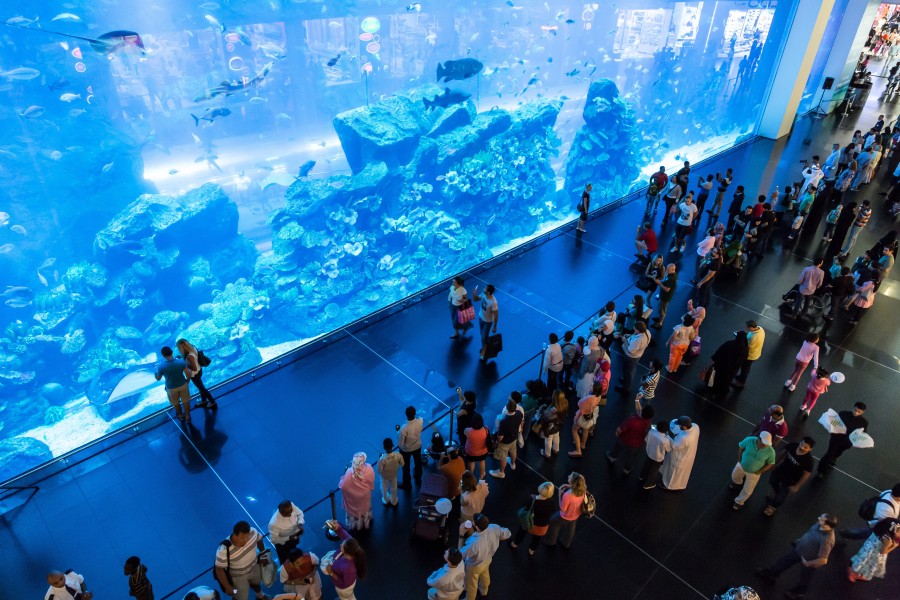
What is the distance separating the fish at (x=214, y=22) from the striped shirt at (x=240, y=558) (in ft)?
23.0

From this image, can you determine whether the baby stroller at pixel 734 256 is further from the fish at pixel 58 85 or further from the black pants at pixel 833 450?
the fish at pixel 58 85

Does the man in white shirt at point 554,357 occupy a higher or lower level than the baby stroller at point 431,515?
higher

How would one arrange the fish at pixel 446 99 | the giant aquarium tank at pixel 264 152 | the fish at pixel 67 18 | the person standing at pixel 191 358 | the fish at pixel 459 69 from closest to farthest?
1. the fish at pixel 67 18
2. the person standing at pixel 191 358
3. the giant aquarium tank at pixel 264 152
4. the fish at pixel 459 69
5. the fish at pixel 446 99

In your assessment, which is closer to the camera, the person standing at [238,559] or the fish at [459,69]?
the person standing at [238,559]

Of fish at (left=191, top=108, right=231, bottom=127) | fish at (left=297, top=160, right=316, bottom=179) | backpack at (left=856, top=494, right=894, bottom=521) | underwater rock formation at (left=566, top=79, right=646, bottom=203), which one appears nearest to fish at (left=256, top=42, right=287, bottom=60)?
fish at (left=191, top=108, right=231, bottom=127)

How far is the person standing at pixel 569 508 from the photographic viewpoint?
4695 millimetres

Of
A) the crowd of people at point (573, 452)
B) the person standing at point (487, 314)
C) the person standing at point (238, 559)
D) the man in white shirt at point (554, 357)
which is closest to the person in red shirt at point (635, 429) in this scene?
the crowd of people at point (573, 452)

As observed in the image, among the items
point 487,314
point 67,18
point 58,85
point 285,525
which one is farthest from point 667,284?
point 58,85

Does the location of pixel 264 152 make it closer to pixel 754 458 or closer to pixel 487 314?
pixel 487 314

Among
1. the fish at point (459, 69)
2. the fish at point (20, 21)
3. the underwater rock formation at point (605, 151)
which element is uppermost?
the fish at point (20, 21)

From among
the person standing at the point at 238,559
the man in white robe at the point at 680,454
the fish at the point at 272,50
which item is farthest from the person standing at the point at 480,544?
the fish at the point at 272,50

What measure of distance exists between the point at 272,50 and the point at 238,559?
7.66 meters

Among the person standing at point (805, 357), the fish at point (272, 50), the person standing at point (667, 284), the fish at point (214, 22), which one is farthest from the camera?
the person standing at point (667, 284)

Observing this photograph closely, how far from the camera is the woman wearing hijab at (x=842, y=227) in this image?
33.8 feet
